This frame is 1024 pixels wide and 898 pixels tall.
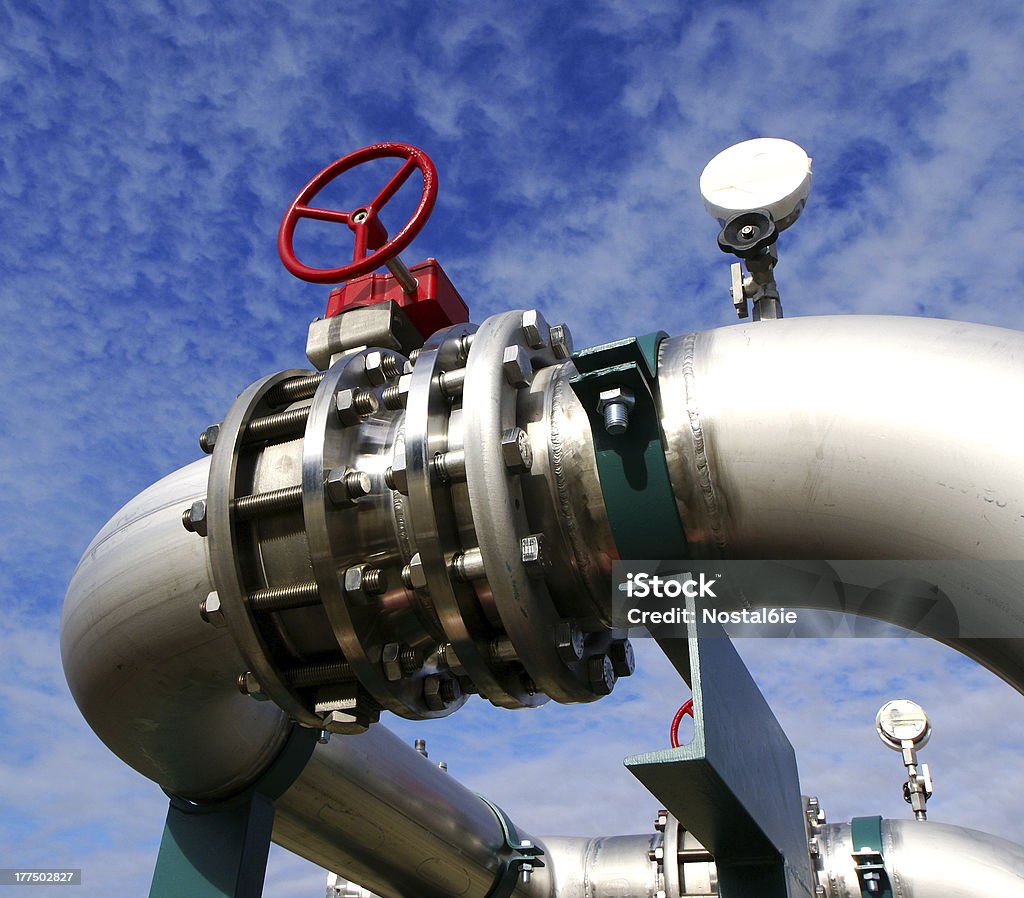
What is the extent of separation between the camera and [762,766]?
2.47 metres

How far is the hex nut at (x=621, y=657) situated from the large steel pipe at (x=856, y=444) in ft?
1.41

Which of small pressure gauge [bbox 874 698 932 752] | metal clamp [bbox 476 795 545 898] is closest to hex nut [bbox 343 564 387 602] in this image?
metal clamp [bbox 476 795 545 898]

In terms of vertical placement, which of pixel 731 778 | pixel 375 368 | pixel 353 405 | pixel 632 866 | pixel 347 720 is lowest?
pixel 731 778

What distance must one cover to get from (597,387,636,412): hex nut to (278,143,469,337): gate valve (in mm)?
896

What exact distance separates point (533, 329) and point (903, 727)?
16.1 feet

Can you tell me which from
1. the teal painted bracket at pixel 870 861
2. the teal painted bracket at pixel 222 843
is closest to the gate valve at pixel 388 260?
the teal painted bracket at pixel 222 843

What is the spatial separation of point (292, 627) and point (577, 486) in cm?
80

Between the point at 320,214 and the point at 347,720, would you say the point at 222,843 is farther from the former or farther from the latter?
the point at 320,214

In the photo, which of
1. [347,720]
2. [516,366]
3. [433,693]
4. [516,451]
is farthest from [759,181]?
[347,720]

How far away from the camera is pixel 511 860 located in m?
4.77

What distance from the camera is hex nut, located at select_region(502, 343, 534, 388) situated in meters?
2.08

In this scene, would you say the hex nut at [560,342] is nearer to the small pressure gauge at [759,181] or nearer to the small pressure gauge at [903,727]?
the small pressure gauge at [759,181]

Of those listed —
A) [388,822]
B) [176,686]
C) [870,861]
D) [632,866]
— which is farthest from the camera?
[632,866]

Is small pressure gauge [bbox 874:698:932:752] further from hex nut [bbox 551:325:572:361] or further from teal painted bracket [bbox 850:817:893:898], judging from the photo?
hex nut [bbox 551:325:572:361]
